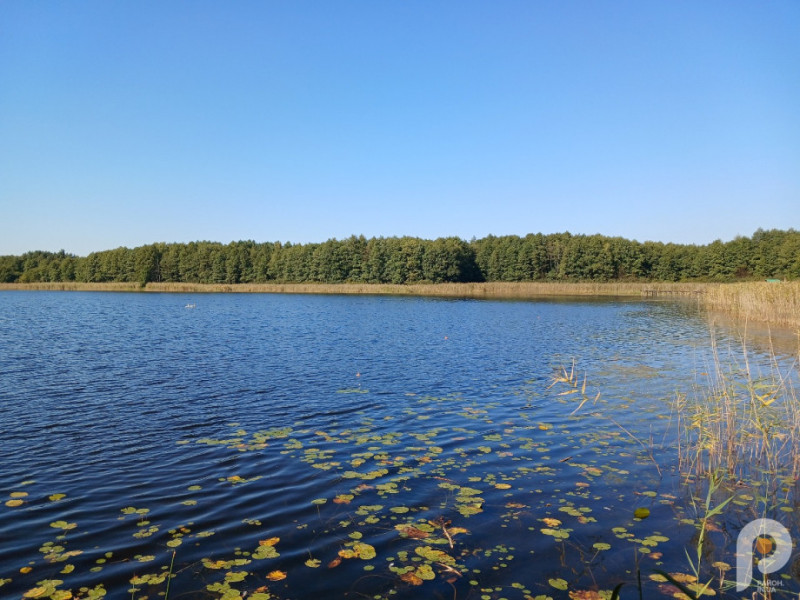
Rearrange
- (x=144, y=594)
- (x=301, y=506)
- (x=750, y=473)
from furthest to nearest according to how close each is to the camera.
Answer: (x=750, y=473) < (x=301, y=506) < (x=144, y=594)

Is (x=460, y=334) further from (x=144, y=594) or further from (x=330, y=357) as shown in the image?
(x=144, y=594)

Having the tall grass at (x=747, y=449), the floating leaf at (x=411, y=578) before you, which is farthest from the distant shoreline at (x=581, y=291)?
the floating leaf at (x=411, y=578)

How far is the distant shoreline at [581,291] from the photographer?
31.4 meters

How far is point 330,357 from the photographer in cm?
2178

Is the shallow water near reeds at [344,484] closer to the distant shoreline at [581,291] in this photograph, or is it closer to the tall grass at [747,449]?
the tall grass at [747,449]

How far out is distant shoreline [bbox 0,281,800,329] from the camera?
31.4 m

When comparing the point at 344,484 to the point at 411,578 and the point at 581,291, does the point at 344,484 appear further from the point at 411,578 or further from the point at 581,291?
the point at 581,291

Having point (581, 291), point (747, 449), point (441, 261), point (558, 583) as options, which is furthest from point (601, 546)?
point (441, 261)

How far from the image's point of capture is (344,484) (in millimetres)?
8352

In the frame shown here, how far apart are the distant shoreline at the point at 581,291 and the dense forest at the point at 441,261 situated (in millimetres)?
15584

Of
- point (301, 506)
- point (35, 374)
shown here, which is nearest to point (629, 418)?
point (301, 506)

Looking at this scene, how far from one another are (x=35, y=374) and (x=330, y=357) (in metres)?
9.97
